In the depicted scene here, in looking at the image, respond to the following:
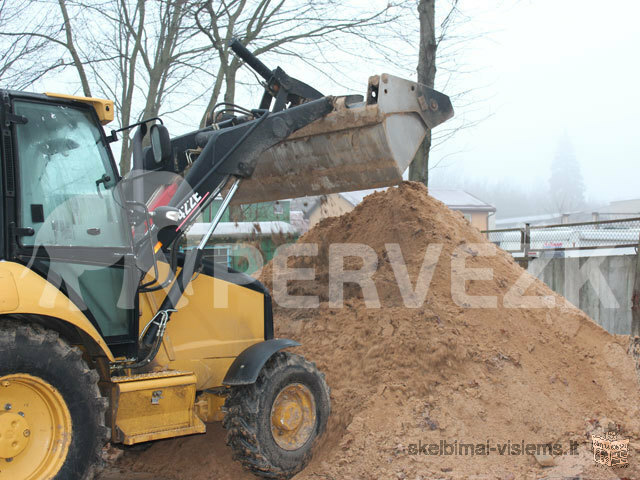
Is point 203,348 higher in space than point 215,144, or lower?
lower

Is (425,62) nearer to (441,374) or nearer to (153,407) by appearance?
(441,374)

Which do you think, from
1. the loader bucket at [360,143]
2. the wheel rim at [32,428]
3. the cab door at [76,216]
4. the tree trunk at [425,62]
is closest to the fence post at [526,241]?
the tree trunk at [425,62]

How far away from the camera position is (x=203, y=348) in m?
4.88

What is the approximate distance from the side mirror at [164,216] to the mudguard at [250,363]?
3.93 ft

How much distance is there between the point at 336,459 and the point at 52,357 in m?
2.50

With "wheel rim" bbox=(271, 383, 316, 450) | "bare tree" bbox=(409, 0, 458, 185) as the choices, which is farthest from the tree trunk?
"wheel rim" bbox=(271, 383, 316, 450)

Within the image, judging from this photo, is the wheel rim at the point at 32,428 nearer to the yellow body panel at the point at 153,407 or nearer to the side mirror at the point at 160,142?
the yellow body panel at the point at 153,407

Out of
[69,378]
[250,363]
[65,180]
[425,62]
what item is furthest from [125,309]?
[425,62]

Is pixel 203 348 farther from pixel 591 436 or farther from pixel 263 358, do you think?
pixel 591 436

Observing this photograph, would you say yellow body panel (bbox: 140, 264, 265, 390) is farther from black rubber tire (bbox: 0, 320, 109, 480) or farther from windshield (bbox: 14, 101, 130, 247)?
black rubber tire (bbox: 0, 320, 109, 480)

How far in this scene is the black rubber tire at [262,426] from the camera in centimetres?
461

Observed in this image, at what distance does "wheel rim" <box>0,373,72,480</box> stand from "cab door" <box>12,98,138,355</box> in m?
0.60

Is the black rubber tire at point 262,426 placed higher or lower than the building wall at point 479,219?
lower

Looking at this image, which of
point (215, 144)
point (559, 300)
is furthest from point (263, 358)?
point (559, 300)
